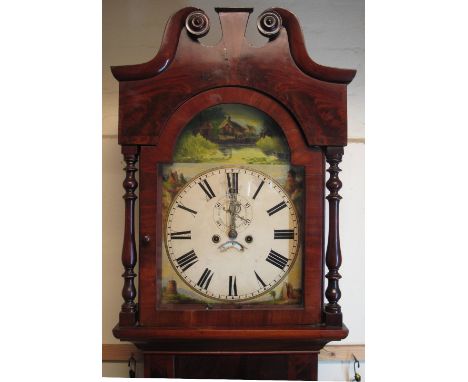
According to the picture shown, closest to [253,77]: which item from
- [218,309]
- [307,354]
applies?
[218,309]

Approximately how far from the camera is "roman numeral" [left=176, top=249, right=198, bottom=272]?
0.96m

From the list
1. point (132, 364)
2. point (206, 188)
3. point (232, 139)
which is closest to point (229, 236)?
point (206, 188)

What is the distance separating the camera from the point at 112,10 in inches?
49.1

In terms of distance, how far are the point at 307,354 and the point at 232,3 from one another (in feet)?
3.26

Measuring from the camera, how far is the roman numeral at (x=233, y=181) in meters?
0.97

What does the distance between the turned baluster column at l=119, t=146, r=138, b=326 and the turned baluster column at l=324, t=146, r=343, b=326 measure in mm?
434

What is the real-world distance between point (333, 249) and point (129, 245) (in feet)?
1.52

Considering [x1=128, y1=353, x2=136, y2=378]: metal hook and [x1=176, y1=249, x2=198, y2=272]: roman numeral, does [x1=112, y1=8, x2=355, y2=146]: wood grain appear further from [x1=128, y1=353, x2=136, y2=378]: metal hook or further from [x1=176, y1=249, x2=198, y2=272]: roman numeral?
[x1=128, y1=353, x2=136, y2=378]: metal hook

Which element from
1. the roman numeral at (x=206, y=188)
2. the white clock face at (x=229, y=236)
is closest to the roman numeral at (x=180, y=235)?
the white clock face at (x=229, y=236)

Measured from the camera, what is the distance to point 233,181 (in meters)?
0.97

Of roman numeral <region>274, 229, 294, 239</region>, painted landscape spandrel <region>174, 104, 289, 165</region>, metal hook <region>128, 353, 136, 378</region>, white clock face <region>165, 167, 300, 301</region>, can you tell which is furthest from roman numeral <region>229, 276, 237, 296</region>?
metal hook <region>128, 353, 136, 378</region>

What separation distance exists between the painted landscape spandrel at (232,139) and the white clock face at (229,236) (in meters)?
0.04

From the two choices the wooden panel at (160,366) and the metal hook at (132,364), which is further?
the metal hook at (132,364)

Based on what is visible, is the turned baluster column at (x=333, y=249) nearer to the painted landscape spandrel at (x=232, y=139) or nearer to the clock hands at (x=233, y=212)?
the painted landscape spandrel at (x=232, y=139)
